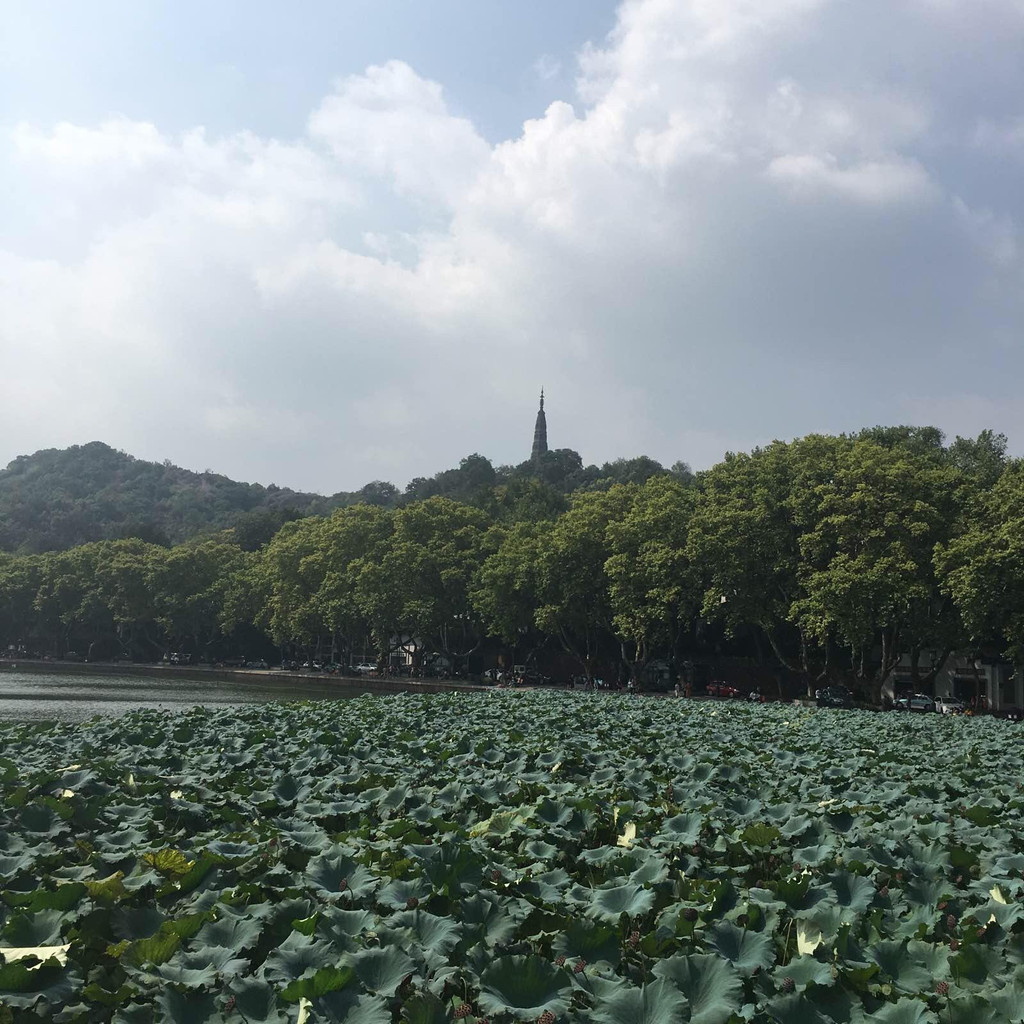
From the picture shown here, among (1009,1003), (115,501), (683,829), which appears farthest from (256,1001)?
(115,501)

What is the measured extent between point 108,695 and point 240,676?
25.3 meters

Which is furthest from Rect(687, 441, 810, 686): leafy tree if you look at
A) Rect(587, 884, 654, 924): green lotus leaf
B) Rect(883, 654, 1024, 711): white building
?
Rect(587, 884, 654, 924): green lotus leaf

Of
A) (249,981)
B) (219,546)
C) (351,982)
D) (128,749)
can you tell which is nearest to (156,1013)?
(249,981)

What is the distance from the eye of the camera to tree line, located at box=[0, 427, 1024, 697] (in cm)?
3712

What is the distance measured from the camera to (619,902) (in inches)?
196

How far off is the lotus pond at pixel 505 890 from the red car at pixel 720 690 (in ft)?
130

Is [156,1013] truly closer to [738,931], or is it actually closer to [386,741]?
[738,931]

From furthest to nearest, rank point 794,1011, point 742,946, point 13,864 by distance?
point 13,864 → point 742,946 → point 794,1011

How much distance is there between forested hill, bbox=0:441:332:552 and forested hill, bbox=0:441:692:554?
0.18m

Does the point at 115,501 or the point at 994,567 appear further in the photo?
the point at 115,501

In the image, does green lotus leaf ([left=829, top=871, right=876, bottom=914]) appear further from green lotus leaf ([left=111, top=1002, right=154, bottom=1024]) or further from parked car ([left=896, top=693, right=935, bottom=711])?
parked car ([left=896, top=693, right=935, bottom=711])

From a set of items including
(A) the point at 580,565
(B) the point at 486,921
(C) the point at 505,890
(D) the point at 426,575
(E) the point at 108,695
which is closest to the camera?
(B) the point at 486,921

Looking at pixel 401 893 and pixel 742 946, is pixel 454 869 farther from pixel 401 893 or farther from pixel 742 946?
pixel 742 946

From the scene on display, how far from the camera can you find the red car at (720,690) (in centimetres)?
5008
